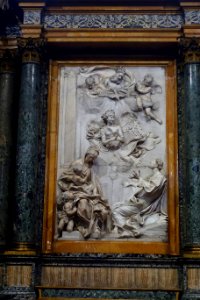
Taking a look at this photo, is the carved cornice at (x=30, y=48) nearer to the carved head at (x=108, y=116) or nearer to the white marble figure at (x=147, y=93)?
the carved head at (x=108, y=116)

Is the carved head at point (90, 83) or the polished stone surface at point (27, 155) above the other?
the carved head at point (90, 83)

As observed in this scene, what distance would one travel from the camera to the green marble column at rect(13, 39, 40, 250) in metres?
11.9

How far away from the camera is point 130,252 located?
39.6 feet

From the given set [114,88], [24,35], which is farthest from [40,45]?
[114,88]

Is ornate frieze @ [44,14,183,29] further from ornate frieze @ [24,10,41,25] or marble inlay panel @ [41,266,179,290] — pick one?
marble inlay panel @ [41,266,179,290]

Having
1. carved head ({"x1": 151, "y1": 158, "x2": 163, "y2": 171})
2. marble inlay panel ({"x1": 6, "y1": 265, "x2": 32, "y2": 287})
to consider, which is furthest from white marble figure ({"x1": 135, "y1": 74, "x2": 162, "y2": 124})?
marble inlay panel ({"x1": 6, "y1": 265, "x2": 32, "y2": 287})

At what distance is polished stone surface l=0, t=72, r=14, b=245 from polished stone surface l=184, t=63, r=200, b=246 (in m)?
3.50

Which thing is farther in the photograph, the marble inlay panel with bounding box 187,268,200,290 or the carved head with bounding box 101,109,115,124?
the carved head with bounding box 101,109,115,124

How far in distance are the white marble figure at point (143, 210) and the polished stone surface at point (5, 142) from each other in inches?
84.4

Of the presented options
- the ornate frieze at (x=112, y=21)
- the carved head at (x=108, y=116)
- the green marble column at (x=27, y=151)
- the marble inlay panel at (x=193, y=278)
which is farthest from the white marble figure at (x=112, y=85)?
the marble inlay panel at (x=193, y=278)

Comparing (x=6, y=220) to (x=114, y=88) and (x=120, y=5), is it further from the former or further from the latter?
(x=120, y=5)

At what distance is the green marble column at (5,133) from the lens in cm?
1227

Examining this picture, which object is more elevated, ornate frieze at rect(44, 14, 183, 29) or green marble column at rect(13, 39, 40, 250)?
ornate frieze at rect(44, 14, 183, 29)

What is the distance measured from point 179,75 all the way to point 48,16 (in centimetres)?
299
